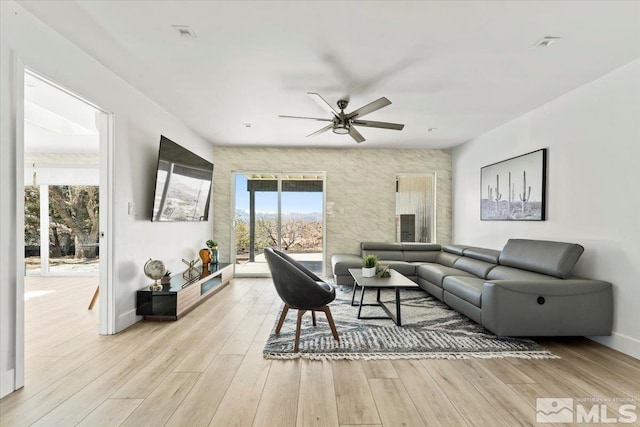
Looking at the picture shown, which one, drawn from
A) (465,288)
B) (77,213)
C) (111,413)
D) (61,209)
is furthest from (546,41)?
(61,209)

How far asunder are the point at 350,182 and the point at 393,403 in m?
4.71

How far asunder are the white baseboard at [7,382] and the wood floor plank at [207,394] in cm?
114

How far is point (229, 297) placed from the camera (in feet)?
15.1

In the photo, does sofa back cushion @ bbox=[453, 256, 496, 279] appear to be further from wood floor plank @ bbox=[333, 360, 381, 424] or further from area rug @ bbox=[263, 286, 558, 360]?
wood floor plank @ bbox=[333, 360, 381, 424]

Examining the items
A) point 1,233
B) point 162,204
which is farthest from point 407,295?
point 1,233

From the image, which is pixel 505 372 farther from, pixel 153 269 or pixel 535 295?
pixel 153 269

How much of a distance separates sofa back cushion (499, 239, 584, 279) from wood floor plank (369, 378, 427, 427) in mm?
2130

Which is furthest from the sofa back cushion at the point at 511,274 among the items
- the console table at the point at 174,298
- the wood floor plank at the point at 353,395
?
the console table at the point at 174,298

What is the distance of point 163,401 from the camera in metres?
1.96

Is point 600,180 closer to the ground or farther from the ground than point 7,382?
farther from the ground

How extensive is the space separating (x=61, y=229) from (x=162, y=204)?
12.7ft

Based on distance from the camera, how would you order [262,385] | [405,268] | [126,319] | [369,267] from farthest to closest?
[405,268], [369,267], [126,319], [262,385]

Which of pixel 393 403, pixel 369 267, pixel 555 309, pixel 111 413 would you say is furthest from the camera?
pixel 369 267

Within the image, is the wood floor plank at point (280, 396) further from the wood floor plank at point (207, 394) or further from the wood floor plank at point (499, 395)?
the wood floor plank at point (499, 395)
